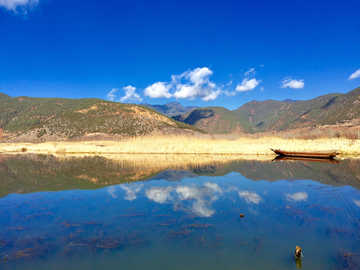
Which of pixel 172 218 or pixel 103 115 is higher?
pixel 103 115

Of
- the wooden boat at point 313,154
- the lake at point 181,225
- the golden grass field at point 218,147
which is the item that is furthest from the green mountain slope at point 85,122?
the lake at point 181,225

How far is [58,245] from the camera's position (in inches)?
240

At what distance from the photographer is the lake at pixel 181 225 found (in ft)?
17.6

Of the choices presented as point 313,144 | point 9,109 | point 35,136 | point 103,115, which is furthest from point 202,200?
point 9,109

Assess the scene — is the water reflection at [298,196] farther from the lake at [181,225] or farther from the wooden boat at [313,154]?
the wooden boat at [313,154]

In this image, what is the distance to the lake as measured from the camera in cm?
537

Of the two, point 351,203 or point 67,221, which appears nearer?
point 67,221

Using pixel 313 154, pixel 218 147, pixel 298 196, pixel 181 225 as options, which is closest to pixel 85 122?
pixel 218 147

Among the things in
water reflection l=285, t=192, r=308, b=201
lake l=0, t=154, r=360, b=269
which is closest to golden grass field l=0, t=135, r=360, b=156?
lake l=0, t=154, r=360, b=269

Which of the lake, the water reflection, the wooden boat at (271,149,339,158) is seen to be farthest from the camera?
the wooden boat at (271,149,339,158)

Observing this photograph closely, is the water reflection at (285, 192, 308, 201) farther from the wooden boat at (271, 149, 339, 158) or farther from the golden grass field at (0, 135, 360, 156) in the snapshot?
the golden grass field at (0, 135, 360, 156)

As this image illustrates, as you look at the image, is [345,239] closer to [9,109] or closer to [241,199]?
[241,199]

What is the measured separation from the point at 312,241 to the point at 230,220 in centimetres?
252

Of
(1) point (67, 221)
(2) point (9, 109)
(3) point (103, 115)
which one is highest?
(2) point (9, 109)
